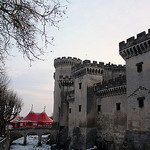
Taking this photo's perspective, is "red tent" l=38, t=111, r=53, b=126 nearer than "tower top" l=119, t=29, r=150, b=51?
No

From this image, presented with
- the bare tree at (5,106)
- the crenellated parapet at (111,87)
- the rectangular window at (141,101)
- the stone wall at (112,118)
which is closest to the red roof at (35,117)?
the bare tree at (5,106)

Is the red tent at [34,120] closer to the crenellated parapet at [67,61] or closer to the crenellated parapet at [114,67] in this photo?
the crenellated parapet at [67,61]

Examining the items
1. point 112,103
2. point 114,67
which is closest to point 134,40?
point 112,103

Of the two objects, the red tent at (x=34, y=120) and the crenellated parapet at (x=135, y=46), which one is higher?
the crenellated parapet at (x=135, y=46)

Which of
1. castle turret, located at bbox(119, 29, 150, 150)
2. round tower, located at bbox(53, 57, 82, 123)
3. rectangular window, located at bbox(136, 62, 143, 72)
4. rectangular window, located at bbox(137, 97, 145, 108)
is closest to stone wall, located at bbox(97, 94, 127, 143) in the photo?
castle turret, located at bbox(119, 29, 150, 150)

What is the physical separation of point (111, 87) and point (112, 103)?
2042 millimetres

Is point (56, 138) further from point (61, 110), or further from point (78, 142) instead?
point (78, 142)

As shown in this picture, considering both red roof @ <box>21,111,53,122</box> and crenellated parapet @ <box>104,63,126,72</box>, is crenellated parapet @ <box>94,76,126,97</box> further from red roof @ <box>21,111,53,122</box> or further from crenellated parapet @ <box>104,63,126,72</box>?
red roof @ <box>21,111,53,122</box>

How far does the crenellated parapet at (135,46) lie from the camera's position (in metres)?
17.0

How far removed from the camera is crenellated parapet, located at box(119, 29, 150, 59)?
17.0 m

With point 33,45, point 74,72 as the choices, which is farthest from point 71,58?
point 33,45

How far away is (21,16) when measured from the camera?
577 centimetres

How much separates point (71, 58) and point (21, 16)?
35011 millimetres

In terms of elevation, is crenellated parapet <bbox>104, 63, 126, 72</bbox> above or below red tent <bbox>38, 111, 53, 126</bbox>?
above
